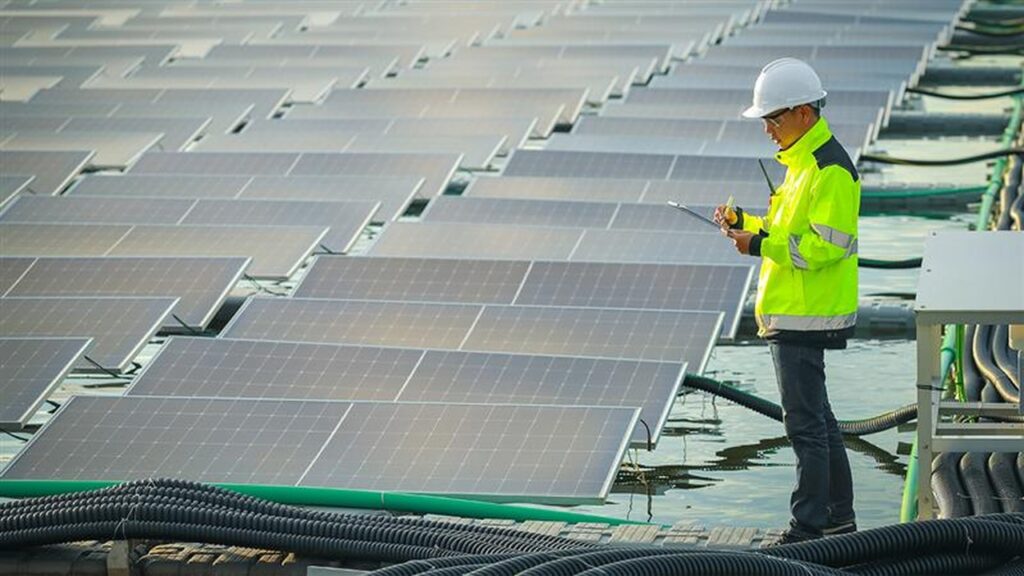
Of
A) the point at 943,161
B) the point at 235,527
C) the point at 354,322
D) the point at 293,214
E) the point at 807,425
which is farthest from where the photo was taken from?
the point at 943,161

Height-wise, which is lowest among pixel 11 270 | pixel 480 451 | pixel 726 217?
pixel 480 451

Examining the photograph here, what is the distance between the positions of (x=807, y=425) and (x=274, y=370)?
13.4 feet

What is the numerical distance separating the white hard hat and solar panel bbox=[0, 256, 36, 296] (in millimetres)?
7665

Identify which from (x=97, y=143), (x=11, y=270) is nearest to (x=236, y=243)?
(x=11, y=270)

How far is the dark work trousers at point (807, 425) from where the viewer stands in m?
9.83

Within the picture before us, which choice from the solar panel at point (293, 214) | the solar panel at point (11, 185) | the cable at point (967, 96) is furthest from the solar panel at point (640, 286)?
the cable at point (967, 96)

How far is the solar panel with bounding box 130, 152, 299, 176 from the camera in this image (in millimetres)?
21094

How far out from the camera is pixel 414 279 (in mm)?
15344

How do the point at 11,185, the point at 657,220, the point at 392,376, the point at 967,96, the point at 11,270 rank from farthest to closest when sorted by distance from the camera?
the point at 967,96 → the point at 11,185 → the point at 657,220 → the point at 11,270 → the point at 392,376

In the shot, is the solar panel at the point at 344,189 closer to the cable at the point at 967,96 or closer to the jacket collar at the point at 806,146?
the jacket collar at the point at 806,146

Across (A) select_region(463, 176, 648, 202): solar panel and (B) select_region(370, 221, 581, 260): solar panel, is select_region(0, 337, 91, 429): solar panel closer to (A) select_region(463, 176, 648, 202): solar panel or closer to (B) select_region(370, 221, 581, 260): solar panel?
(B) select_region(370, 221, 581, 260): solar panel

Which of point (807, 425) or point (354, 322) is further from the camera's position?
point (354, 322)

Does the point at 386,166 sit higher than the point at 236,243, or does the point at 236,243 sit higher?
the point at 386,166

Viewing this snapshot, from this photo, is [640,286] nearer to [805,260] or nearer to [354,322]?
[354,322]
